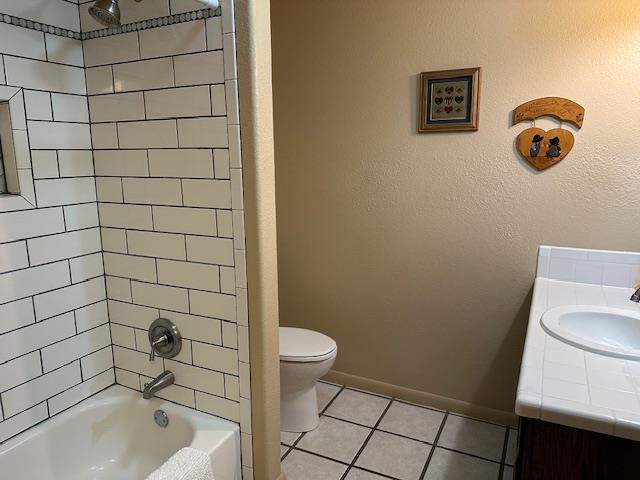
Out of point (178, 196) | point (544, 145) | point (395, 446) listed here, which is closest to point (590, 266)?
point (544, 145)

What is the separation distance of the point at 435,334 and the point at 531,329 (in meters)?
0.92

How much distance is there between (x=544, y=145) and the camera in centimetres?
196

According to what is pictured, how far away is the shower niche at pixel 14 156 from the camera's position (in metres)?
1.40

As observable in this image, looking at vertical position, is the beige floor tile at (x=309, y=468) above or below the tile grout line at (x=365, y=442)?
below

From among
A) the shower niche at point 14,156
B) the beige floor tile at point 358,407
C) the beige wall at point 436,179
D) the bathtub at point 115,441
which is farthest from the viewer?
the beige floor tile at point 358,407

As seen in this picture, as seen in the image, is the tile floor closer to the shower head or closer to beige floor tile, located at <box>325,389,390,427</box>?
beige floor tile, located at <box>325,389,390,427</box>

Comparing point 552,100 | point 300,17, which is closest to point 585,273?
point 552,100

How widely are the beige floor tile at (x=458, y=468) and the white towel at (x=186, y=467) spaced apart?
3.34 ft

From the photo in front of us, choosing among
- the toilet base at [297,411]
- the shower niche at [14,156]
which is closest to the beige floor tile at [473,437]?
the toilet base at [297,411]

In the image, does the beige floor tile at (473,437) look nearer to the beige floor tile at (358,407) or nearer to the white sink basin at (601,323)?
the beige floor tile at (358,407)

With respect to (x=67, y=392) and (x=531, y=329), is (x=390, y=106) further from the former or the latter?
(x=67, y=392)

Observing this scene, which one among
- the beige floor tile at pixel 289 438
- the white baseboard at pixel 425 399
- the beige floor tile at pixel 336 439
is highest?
the white baseboard at pixel 425 399

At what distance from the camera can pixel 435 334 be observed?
2.37m

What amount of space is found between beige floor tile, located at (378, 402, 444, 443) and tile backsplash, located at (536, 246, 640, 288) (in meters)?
0.90
